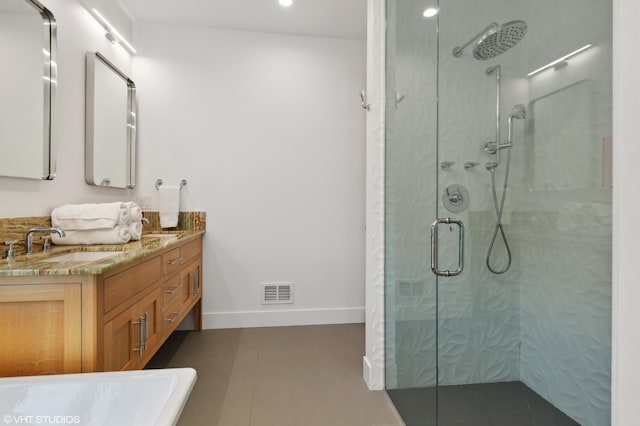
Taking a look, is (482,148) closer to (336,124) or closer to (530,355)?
(530,355)

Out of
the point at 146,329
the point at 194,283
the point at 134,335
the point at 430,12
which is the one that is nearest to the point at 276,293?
the point at 194,283

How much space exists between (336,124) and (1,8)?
219cm

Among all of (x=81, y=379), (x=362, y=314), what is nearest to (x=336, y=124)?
(x=362, y=314)

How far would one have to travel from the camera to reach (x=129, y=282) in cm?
136

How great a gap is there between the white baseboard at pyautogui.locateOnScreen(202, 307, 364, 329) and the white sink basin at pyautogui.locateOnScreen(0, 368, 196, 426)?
77.5 inches

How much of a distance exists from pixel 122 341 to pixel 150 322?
32 cm

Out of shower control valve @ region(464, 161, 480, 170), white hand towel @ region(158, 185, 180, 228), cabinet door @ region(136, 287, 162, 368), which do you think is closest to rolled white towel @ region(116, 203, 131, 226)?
cabinet door @ region(136, 287, 162, 368)

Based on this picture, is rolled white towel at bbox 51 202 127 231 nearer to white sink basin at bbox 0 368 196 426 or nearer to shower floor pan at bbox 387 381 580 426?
white sink basin at bbox 0 368 196 426

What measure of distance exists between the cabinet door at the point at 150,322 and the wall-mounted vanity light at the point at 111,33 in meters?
1.95

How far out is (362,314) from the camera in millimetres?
2953

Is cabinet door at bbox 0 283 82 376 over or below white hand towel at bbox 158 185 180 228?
below

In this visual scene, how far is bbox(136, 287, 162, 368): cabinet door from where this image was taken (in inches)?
60.2

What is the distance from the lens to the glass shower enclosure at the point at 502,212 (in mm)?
810

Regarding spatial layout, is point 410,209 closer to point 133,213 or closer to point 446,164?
point 446,164
